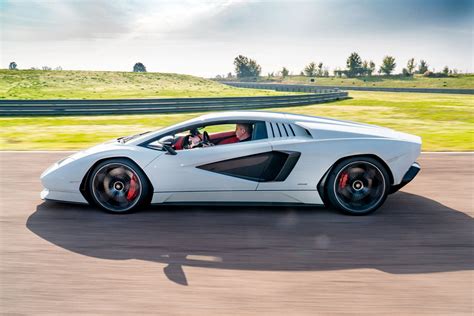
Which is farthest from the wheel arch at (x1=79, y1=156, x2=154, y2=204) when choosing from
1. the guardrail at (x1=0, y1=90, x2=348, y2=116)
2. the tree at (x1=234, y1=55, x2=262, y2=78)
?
the tree at (x1=234, y1=55, x2=262, y2=78)

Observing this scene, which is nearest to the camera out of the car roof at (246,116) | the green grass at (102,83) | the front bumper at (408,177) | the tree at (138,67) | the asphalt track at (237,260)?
the asphalt track at (237,260)

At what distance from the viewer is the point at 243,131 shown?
542cm

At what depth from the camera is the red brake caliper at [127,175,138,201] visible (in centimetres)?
529

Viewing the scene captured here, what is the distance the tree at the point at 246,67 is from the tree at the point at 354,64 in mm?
42774

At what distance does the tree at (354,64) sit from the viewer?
466 ft

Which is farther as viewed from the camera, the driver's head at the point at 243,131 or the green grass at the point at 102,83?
the green grass at the point at 102,83

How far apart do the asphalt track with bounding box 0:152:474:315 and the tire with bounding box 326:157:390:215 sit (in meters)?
0.18

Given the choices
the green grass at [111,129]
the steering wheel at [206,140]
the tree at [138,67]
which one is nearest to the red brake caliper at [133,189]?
the steering wheel at [206,140]

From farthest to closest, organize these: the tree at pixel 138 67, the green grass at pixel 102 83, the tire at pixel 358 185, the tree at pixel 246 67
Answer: the tree at pixel 246 67
the tree at pixel 138 67
the green grass at pixel 102 83
the tire at pixel 358 185

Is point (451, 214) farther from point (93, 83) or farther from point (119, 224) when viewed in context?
point (93, 83)

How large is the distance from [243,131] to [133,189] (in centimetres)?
141

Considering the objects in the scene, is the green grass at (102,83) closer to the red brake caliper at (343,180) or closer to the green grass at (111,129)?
the green grass at (111,129)

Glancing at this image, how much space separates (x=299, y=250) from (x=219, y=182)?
1293 millimetres

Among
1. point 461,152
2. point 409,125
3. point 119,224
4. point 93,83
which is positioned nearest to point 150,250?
point 119,224
